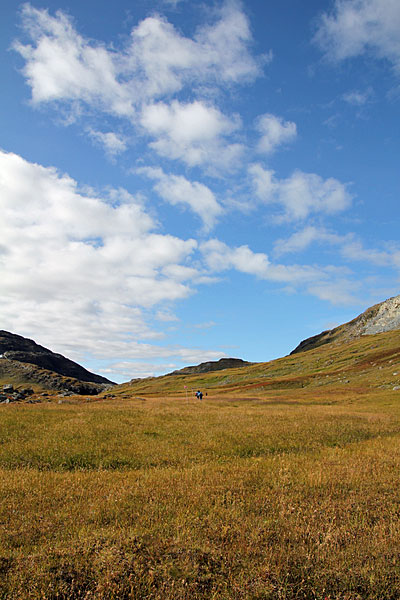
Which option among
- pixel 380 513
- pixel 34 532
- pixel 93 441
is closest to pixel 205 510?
pixel 34 532

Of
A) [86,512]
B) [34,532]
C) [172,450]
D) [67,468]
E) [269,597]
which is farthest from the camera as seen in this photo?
[172,450]

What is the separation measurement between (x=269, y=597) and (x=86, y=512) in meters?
4.59

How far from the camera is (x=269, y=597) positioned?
5.03m

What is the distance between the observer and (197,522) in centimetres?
716

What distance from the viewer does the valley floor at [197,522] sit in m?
5.26

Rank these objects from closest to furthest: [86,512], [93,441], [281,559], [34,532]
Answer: [281,559] → [34,532] → [86,512] → [93,441]

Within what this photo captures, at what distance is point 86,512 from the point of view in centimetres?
757

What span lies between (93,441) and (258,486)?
30.8 feet

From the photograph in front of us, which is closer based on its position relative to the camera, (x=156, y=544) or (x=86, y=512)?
(x=156, y=544)

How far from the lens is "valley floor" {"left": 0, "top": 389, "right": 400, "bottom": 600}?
5262mm

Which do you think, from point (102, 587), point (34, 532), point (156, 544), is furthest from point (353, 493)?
point (34, 532)

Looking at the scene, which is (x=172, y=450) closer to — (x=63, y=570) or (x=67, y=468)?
(x=67, y=468)

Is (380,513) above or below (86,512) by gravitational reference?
below

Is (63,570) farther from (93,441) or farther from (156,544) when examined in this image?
(93,441)
